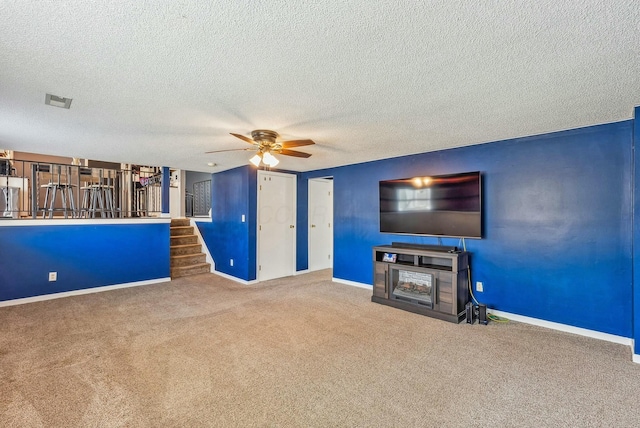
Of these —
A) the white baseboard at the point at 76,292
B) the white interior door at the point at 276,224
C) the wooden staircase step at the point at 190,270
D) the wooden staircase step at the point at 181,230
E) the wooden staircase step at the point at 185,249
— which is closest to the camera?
the white baseboard at the point at 76,292

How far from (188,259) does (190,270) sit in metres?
0.28

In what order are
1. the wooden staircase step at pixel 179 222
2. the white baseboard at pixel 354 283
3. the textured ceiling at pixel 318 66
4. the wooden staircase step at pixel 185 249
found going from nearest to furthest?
the textured ceiling at pixel 318 66
the white baseboard at pixel 354 283
the wooden staircase step at pixel 185 249
the wooden staircase step at pixel 179 222

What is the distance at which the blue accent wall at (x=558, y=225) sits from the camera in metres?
2.99

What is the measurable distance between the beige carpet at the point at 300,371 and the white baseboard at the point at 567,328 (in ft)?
0.50

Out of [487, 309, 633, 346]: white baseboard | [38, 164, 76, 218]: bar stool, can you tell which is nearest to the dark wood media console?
[487, 309, 633, 346]: white baseboard

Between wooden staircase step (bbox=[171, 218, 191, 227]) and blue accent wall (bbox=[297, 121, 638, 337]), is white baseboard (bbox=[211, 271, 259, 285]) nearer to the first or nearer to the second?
wooden staircase step (bbox=[171, 218, 191, 227])

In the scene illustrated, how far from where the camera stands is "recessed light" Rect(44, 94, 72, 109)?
2315 mm

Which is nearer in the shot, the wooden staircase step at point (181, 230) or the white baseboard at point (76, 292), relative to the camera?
the white baseboard at point (76, 292)

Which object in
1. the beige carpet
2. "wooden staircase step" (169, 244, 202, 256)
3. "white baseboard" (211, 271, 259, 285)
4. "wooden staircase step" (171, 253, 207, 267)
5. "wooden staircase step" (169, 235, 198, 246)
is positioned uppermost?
"wooden staircase step" (169, 235, 198, 246)

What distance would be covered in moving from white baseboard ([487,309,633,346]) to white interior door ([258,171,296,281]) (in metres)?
3.59

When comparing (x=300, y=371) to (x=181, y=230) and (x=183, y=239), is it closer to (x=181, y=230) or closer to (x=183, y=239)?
(x=183, y=239)

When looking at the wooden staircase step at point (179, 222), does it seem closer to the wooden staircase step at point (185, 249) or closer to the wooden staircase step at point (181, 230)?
the wooden staircase step at point (181, 230)

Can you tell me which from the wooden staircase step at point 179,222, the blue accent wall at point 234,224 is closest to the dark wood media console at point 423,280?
the blue accent wall at point 234,224

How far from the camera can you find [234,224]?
5789 mm
